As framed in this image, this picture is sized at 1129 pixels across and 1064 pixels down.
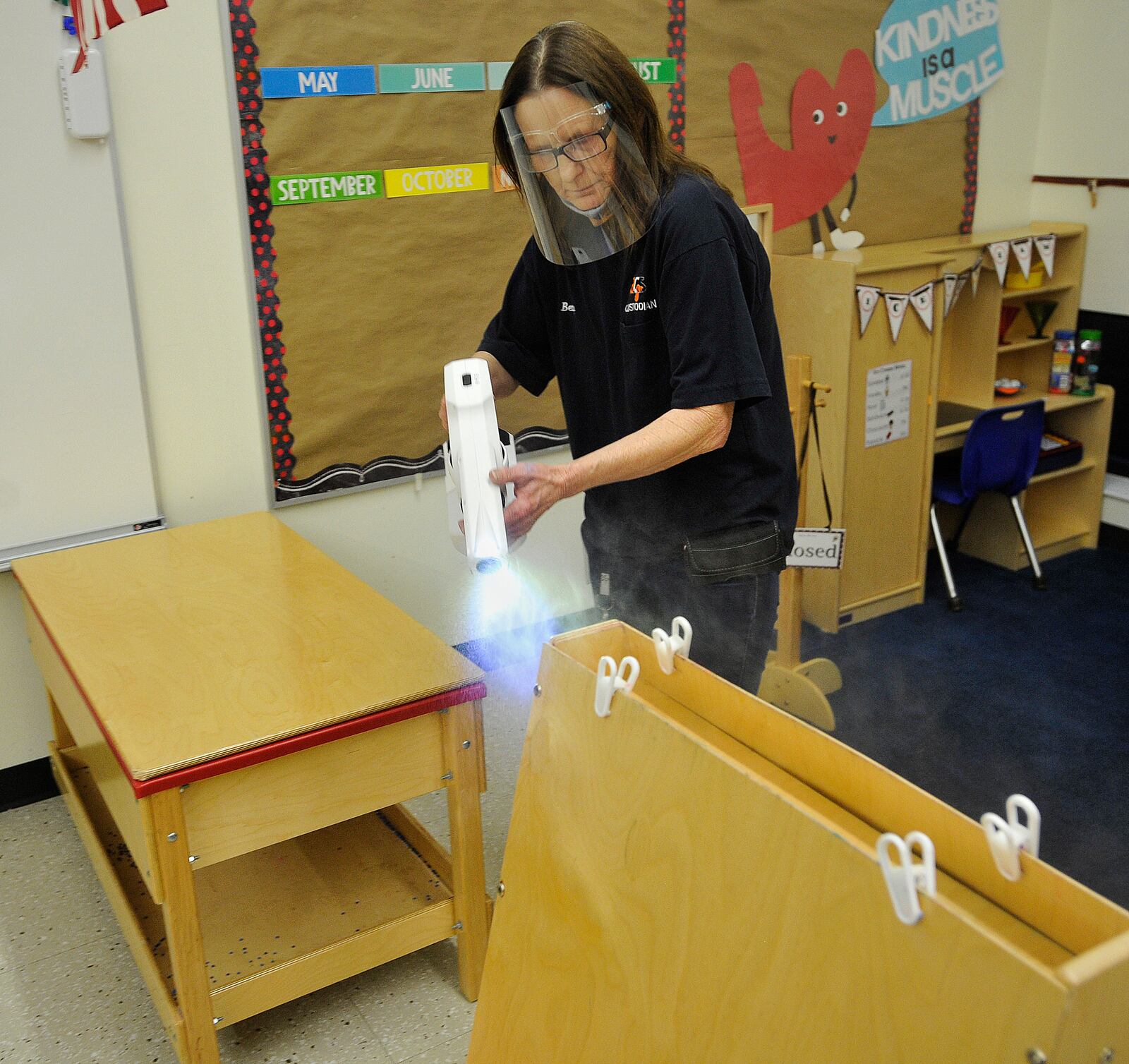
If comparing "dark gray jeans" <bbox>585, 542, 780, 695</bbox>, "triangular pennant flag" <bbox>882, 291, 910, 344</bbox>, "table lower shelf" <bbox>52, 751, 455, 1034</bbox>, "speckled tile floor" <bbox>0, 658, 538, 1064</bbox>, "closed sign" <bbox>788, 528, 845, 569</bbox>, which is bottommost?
"speckled tile floor" <bbox>0, 658, 538, 1064</bbox>

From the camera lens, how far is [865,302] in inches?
137

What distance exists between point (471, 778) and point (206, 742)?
50cm

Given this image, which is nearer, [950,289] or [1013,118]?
[950,289]

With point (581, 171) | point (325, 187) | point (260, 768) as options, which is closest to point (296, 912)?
point (260, 768)

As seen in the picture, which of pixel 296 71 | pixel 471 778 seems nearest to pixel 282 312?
pixel 296 71

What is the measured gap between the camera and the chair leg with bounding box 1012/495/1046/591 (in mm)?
4016

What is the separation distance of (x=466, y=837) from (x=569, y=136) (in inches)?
49.4

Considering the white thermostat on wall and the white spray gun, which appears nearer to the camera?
the white spray gun

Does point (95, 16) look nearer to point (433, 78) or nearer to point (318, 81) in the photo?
point (318, 81)

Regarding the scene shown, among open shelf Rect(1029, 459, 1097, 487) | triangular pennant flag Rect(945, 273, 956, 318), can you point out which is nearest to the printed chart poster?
triangular pennant flag Rect(945, 273, 956, 318)

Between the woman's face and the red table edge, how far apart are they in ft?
2.84

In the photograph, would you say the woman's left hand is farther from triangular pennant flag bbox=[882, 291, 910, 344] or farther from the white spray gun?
triangular pennant flag bbox=[882, 291, 910, 344]

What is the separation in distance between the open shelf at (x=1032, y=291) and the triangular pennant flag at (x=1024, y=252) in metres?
0.06

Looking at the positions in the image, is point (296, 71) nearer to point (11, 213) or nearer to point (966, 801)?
point (11, 213)
